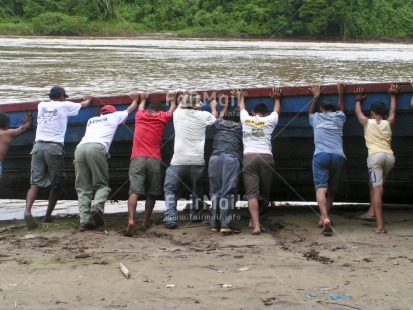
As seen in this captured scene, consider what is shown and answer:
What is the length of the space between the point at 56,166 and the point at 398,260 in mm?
3774

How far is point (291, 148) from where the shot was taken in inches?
339

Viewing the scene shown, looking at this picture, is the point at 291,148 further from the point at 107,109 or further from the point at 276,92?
the point at 107,109

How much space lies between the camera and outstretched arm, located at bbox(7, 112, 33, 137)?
856 centimetres

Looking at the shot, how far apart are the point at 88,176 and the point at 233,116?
1.67 metres

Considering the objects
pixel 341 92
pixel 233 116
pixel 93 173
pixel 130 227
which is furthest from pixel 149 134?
pixel 341 92

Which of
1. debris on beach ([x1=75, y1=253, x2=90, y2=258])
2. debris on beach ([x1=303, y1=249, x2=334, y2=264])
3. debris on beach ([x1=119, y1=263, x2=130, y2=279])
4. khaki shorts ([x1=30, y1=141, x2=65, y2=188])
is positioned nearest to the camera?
debris on beach ([x1=119, y1=263, x2=130, y2=279])

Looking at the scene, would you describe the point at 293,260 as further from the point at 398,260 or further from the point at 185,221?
the point at 185,221

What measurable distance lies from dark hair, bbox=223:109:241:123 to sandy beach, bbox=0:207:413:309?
1137 mm

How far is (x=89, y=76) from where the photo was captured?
22266 mm

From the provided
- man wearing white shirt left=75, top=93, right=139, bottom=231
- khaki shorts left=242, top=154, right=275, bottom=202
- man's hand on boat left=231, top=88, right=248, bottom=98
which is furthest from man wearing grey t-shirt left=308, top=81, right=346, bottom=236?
man wearing white shirt left=75, top=93, right=139, bottom=231

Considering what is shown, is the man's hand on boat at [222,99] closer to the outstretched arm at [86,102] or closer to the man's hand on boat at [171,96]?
the man's hand on boat at [171,96]

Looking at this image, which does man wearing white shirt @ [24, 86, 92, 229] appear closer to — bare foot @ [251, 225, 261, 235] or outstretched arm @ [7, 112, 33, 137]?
outstretched arm @ [7, 112, 33, 137]

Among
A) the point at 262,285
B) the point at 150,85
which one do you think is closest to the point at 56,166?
the point at 262,285

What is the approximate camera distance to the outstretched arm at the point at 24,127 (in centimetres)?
856
